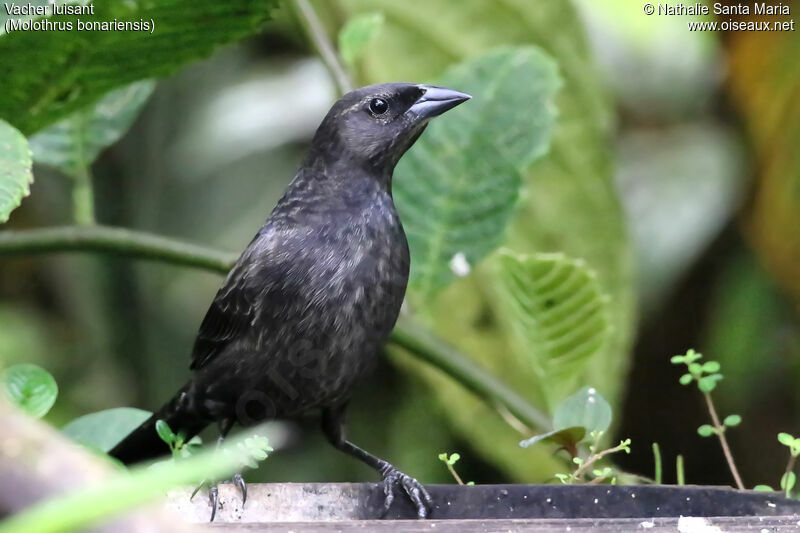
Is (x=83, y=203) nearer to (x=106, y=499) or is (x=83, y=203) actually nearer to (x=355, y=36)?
(x=355, y=36)

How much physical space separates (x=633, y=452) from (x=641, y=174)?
4.42 feet

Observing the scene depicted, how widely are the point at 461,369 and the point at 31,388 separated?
1199mm

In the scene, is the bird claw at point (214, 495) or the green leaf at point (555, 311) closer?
the bird claw at point (214, 495)

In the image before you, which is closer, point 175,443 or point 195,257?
point 175,443

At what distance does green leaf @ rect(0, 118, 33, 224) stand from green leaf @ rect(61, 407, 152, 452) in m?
0.40

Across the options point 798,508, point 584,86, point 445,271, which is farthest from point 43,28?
point 584,86

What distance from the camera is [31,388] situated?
5.39ft

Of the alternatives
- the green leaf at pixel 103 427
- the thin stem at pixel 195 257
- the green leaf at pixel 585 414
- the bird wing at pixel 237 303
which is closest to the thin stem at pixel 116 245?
the thin stem at pixel 195 257

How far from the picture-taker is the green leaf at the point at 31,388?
161cm

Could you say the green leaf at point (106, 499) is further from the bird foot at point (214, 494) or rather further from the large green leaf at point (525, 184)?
the large green leaf at point (525, 184)

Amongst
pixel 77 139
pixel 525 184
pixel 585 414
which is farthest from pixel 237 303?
pixel 525 184

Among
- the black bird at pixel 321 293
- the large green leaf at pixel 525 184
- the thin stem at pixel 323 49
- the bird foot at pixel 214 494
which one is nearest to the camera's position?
the bird foot at pixel 214 494

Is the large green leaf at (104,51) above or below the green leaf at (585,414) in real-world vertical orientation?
above

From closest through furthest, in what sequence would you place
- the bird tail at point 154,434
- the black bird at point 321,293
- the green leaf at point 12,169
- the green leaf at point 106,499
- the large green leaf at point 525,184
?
the green leaf at point 106,499 < the green leaf at point 12,169 < the black bird at point 321,293 < the bird tail at point 154,434 < the large green leaf at point 525,184
